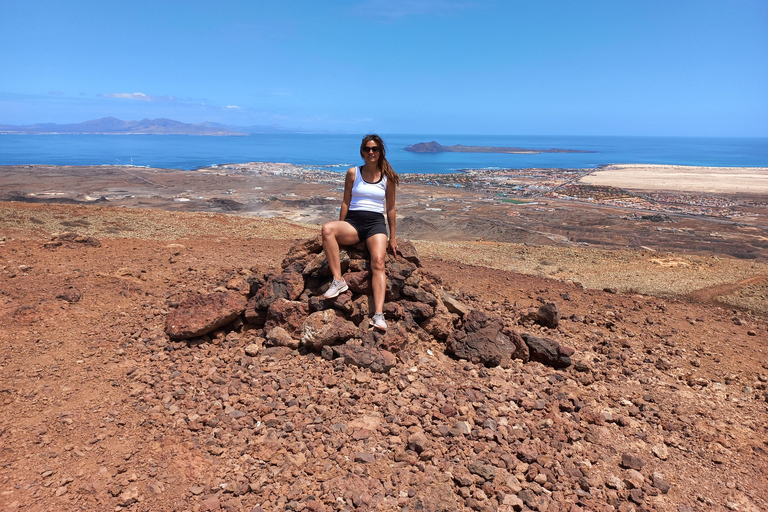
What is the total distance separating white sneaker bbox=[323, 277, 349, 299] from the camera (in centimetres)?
503

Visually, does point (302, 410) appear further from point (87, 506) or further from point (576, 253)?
point (576, 253)

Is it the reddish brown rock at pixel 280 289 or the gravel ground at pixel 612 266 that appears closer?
the reddish brown rock at pixel 280 289

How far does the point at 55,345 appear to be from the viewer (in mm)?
4680

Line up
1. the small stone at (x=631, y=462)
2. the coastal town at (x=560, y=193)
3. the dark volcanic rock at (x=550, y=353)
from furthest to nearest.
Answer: the coastal town at (x=560, y=193), the dark volcanic rock at (x=550, y=353), the small stone at (x=631, y=462)

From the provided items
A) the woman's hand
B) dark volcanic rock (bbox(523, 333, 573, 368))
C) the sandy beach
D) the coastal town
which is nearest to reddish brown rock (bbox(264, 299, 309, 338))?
the woman's hand

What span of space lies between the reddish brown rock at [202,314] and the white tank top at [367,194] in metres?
1.87

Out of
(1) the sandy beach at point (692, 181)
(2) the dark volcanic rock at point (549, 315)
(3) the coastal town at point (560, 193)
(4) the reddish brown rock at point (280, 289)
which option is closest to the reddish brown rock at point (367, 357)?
(4) the reddish brown rock at point (280, 289)

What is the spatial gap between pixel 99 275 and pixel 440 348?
523 cm

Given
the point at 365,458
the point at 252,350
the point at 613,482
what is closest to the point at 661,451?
the point at 613,482

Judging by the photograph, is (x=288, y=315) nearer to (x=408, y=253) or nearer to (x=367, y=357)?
(x=367, y=357)

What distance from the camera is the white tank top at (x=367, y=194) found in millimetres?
5293

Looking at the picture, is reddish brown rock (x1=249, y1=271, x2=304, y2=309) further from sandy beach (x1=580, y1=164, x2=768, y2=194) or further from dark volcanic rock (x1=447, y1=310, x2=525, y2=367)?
sandy beach (x1=580, y1=164, x2=768, y2=194)

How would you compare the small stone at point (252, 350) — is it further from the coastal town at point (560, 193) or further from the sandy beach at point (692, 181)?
the sandy beach at point (692, 181)

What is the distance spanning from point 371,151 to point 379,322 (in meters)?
1.96
